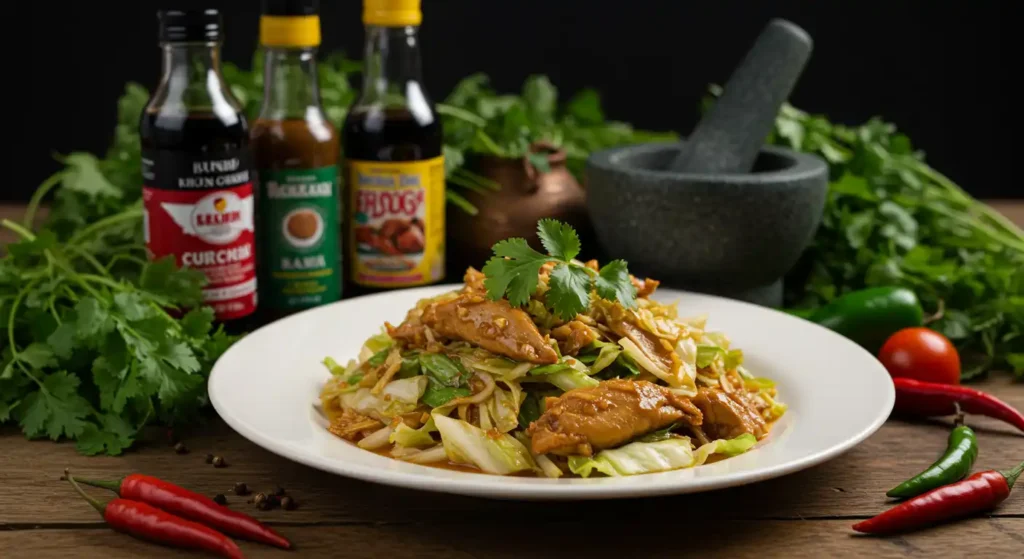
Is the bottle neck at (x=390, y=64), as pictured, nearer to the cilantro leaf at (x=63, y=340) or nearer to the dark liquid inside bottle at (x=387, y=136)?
the dark liquid inside bottle at (x=387, y=136)

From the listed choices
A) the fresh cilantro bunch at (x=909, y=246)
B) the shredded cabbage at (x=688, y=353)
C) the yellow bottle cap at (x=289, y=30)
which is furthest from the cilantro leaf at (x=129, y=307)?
the fresh cilantro bunch at (x=909, y=246)

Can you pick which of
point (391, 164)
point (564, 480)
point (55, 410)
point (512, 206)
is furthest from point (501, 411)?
point (512, 206)

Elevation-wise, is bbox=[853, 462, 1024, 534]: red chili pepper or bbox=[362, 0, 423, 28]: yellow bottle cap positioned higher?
bbox=[362, 0, 423, 28]: yellow bottle cap

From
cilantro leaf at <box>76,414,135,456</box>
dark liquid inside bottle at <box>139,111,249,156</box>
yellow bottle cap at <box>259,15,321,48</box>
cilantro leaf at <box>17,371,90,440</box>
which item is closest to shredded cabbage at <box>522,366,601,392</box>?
cilantro leaf at <box>76,414,135,456</box>

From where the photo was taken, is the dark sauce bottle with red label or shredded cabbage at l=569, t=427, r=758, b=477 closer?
shredded cabbage at l=569, t=427, r=758, b=477

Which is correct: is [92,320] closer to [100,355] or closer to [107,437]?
[100,355]

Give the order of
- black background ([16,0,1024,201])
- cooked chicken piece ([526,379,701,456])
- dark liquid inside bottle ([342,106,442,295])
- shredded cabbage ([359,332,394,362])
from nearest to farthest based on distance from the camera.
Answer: cooked chicken piece ([526,379,701,456])
shredded cabbage ([359,332,394,362])
dark liquid inside bottle ([342,106,442,295])
black background ([16,0,1024,201])

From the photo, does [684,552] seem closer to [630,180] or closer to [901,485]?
[901,485]

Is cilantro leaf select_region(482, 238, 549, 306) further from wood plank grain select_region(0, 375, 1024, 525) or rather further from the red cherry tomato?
the red cherry tomato

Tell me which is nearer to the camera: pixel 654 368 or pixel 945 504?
pixel 945 504
